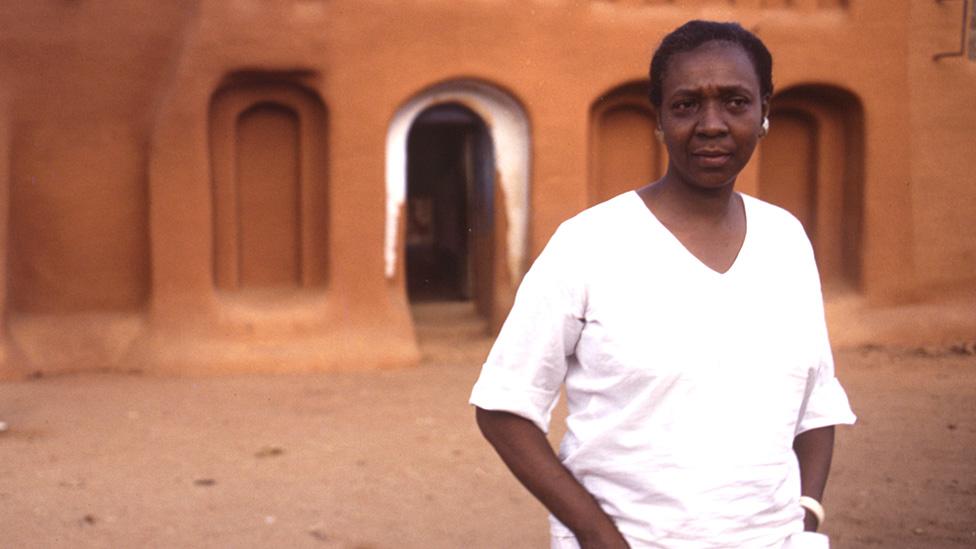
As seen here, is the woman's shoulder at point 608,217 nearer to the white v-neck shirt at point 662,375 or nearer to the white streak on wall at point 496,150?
the white v-neck shirt at point 662,375

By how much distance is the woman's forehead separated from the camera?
5.25ft

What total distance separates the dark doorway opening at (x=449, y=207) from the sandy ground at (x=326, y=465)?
204 centimetres

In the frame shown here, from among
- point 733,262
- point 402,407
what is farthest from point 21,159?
point 733,262

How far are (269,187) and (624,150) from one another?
3.42 meters

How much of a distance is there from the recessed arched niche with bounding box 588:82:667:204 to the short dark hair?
7.74 metres

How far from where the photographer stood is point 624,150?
966 centimetres

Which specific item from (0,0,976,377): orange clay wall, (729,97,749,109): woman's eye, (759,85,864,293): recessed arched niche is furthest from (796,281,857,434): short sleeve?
(759,85,864,293): recessed arched niche

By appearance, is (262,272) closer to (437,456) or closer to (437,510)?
(437,456)

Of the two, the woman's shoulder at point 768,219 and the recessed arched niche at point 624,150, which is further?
the recessed arched niche at point 624,150

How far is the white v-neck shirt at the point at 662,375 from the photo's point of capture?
4.84 feet

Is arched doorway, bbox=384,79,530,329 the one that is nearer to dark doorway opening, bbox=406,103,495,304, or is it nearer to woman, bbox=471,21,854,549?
dark doorway opening, bbox=406,103,495,304

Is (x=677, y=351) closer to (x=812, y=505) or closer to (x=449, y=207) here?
(x=812, y=505)

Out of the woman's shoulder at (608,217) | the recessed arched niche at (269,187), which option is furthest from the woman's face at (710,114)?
the recessed arched niche at (269,187)

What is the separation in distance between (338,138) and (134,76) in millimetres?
1882
